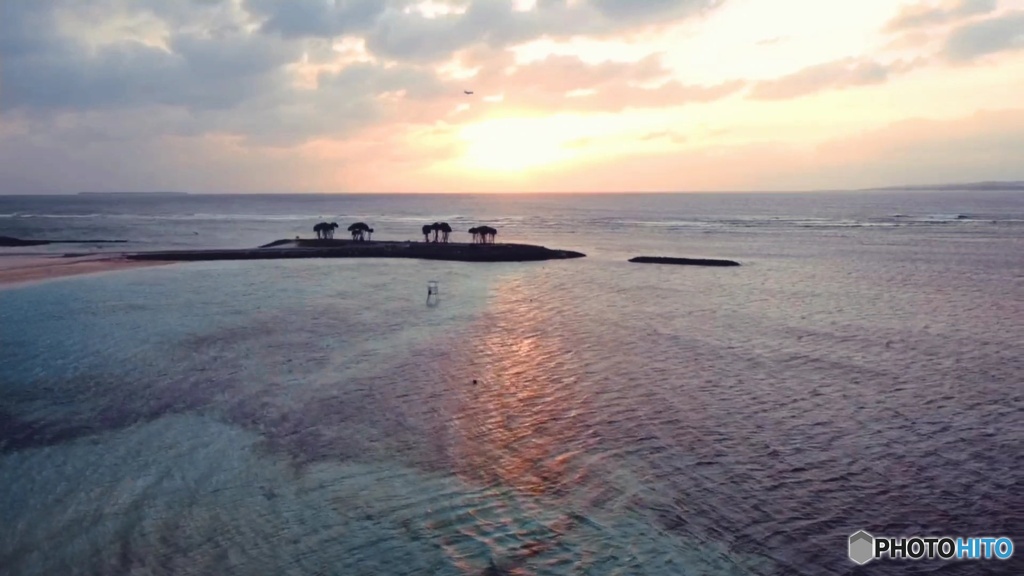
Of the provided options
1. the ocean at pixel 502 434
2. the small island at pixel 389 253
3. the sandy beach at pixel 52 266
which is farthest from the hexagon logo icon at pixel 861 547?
the sandy beach at pixel 52 266

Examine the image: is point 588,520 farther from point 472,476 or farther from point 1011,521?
point 1011,521

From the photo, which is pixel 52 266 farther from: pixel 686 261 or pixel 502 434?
pixel 686 261

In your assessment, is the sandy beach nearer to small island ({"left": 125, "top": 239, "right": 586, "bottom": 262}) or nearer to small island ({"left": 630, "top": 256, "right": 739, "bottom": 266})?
small island ({"left": 125, "top": 239, "right": 586, "bottom": 262})

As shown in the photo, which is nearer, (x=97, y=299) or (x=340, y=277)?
(x=97, y=299)

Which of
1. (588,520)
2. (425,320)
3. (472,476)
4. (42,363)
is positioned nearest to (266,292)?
(425,320)

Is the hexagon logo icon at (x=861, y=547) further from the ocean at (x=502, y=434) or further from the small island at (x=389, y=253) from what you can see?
the small island at (x=389, y=253)

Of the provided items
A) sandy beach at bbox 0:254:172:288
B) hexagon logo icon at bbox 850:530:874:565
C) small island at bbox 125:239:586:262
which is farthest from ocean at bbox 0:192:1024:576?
small island at bbox 125:239:586:262
